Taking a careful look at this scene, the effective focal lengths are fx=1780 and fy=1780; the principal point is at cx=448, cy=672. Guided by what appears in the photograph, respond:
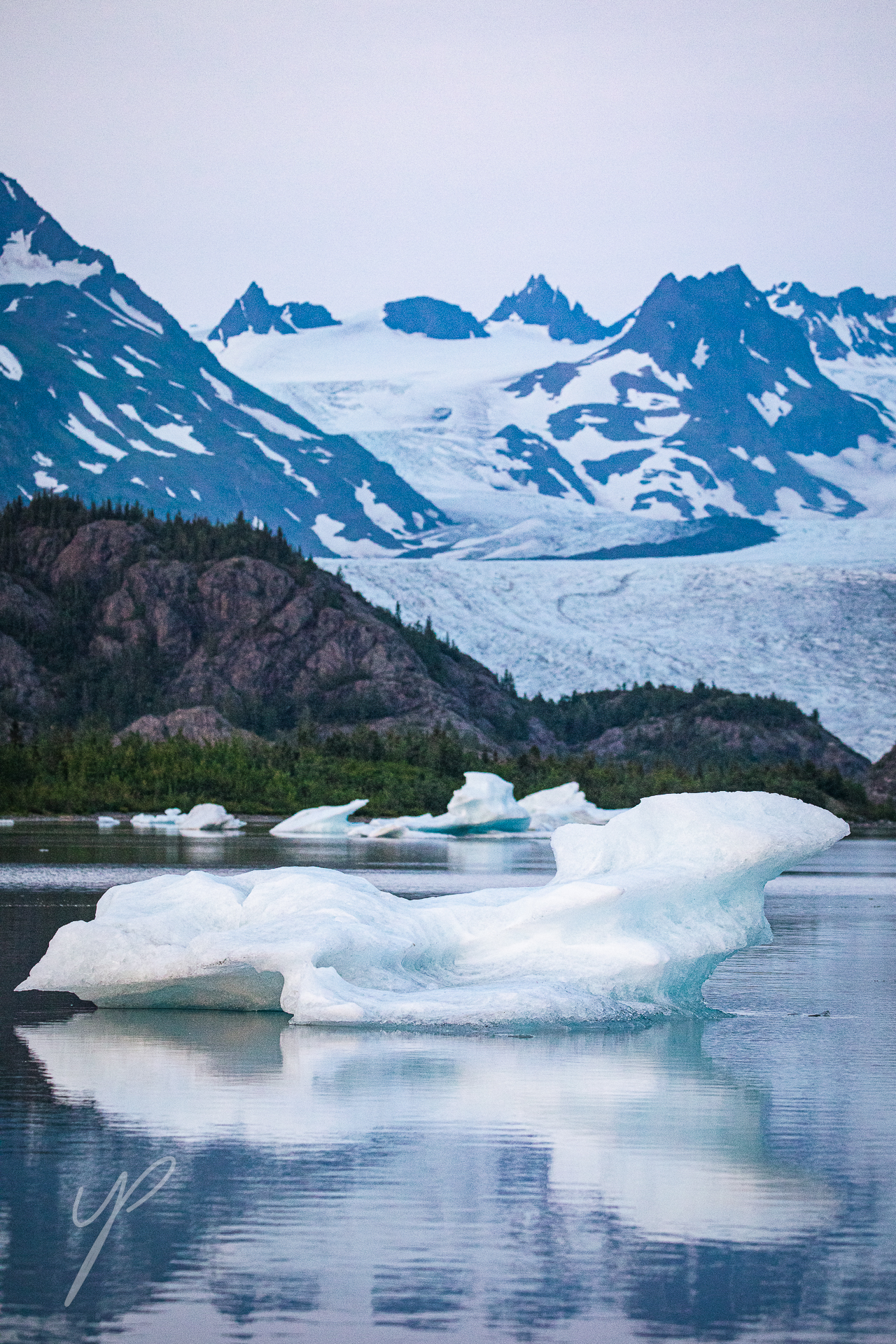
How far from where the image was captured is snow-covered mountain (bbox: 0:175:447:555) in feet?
434

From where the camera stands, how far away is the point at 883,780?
5841 cm

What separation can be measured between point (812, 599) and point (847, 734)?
336 inches

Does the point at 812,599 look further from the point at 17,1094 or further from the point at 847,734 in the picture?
the point at 17,1094

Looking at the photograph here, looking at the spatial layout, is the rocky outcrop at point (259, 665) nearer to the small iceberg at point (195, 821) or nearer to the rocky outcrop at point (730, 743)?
the rocky outcrop at point (730, 743)

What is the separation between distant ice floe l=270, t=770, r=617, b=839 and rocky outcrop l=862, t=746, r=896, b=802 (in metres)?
12.2

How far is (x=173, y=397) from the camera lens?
145125 millimetres

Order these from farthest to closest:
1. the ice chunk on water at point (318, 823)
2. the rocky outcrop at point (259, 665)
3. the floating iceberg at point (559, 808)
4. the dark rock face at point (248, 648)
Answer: the dark rock face at point (248, 648) → the rocky outcrop at point (259, 665) → the floating iceberg at point (559, 808) → the ice chunk on water at point (318, 823)

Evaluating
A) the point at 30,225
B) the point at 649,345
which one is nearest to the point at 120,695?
the point at 30,225

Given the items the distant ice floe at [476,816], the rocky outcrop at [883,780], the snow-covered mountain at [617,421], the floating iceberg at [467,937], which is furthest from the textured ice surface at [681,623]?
the floating iceberg at [467,937]

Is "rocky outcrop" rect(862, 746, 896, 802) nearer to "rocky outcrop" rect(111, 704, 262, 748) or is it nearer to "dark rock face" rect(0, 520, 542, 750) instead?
"dark rock face" rect(0, 520, 542, 750)

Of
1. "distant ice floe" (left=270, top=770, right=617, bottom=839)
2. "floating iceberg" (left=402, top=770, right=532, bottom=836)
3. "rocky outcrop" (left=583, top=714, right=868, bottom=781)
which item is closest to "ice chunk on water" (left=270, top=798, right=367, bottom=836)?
"distant ice floe" (left=270, top=770, right=617, bottom=839)

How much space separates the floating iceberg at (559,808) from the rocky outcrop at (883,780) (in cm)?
1242

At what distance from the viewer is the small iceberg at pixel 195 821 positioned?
1656 inches

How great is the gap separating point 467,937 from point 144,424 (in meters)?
135
